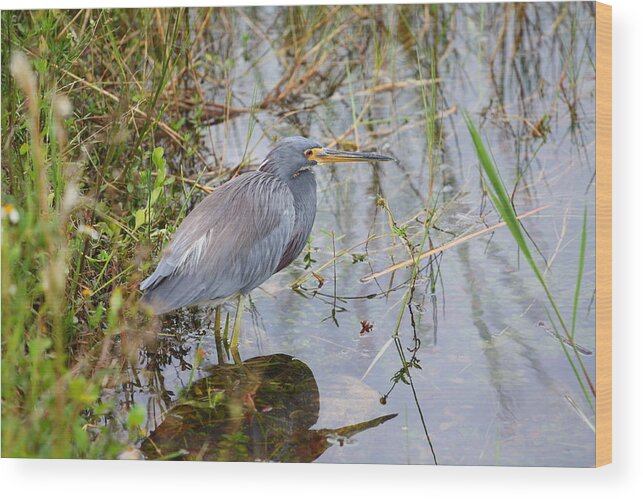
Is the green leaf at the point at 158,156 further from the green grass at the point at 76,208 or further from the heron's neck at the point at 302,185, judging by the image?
the heron's neck at the point at 302,185

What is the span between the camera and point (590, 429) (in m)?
3.23

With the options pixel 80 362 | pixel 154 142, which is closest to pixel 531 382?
pixel 80 362

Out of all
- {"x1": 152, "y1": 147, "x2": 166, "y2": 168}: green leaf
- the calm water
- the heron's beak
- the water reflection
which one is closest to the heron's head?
the heron's beak

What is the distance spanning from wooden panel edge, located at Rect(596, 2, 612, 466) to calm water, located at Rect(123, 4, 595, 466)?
4 cm

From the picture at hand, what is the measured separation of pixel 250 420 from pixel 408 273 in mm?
847

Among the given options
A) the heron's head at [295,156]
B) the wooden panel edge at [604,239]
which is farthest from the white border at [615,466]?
the heron's head at [295,156]

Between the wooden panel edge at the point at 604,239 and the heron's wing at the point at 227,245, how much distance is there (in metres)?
1.09

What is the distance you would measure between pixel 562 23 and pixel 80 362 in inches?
69.8

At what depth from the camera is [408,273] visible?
12.9 ft

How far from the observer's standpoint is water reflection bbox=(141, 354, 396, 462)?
3330 mm

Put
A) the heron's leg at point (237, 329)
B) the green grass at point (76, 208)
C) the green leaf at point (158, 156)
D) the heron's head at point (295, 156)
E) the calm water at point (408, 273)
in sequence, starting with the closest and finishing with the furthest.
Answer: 1. the green grass at point (76, 208)
2. the calm water at point (408, 273)
3. the green leaf at point (158, 156)
4. the heron's leg at point (237, 329)
5. the heron's head at point (295, 156)

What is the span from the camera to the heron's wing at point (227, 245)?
11.8 ft

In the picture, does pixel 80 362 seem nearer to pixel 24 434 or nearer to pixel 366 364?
pixel 24 434

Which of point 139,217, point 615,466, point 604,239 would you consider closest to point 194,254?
point 139,217
